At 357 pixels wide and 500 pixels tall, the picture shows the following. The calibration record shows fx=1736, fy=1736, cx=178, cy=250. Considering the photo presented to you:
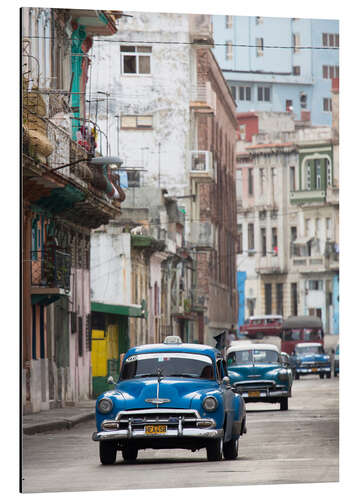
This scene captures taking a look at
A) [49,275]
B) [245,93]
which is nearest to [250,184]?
[245,93]

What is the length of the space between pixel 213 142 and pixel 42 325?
3.85m

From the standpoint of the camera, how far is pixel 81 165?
26.5m

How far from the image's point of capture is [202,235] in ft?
88.5

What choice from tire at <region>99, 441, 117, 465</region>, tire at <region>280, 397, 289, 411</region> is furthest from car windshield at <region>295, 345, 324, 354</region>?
tire at <region>99, 441, 117, 465</region>

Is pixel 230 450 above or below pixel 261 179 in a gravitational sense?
below

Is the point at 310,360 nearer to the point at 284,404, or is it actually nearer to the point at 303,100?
the point at 284,404

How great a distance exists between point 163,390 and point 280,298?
4.64 metres

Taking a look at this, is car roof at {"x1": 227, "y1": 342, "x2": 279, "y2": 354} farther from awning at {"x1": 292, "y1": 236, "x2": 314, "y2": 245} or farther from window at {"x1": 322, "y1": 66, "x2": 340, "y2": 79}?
window at {"x1": 322, "y1": 66, "x2": 340, "y2": 79}

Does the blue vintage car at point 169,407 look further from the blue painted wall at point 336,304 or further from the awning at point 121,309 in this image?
the awning at point 121,309

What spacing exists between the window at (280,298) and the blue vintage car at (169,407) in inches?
124

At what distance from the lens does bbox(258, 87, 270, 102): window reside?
25.4 metres

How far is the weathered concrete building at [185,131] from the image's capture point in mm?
24853

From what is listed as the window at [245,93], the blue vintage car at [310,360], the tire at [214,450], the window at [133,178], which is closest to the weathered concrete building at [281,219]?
the window at [245,93]

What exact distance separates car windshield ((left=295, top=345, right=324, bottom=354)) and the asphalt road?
2087mm
